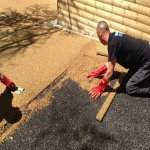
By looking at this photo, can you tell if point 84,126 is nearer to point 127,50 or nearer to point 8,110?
point 8,110

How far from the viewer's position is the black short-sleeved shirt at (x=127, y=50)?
3893 mm

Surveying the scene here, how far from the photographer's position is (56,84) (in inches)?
187

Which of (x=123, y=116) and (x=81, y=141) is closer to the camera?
(x=81, y=141)

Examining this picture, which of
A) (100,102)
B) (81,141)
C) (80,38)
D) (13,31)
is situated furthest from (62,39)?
(81,141)

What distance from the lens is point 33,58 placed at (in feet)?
18.3

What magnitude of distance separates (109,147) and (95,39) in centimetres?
364

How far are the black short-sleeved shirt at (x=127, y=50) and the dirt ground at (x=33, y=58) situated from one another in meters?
0.96

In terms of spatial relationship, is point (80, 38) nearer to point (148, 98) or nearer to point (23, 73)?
point (23, 73)

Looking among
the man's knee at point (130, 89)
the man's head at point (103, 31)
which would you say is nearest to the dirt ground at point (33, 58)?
the man's knee at point (130, 89)

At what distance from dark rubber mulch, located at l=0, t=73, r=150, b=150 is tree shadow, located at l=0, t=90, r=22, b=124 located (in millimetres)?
272

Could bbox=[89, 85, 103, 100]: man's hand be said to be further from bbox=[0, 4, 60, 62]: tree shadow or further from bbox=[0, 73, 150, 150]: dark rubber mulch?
bbox=[0, 4, 60, 62]: tree shadow

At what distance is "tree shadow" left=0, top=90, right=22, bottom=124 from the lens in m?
3.96

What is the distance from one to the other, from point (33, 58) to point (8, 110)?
187 centimetres

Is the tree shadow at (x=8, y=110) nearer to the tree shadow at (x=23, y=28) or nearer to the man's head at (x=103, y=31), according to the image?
the tree shadow at (x=23, y=28)
